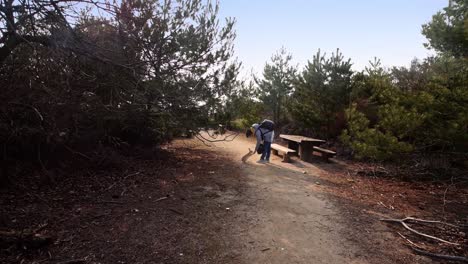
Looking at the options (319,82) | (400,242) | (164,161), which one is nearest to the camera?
(400,242)

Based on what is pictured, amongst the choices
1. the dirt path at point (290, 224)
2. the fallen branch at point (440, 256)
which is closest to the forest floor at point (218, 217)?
the dirt path at point (290, 224)

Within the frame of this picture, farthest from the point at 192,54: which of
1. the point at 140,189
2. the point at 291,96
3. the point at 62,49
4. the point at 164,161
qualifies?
the point at 291,96

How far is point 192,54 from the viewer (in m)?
9.41

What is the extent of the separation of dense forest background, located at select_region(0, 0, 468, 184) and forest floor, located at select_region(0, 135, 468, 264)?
84 centimetres

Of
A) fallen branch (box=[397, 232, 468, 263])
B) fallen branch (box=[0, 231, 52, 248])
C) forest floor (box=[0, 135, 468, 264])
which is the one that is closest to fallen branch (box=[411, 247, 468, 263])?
fallen branch (box=[397, 232, 468, 263])

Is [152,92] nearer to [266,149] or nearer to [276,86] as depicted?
[266,149]

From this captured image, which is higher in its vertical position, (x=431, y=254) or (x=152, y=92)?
(x=152, y=92)

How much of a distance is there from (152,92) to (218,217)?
2277 millimetres

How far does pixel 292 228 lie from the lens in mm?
4348

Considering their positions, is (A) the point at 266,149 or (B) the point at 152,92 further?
(A) the point at 266,149

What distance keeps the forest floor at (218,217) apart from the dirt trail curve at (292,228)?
0.02 m

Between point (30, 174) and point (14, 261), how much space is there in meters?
3.29

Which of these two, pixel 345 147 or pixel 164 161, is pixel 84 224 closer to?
pixel 164 161

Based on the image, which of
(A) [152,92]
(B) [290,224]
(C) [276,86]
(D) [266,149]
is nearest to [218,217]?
(B) [290,224]
